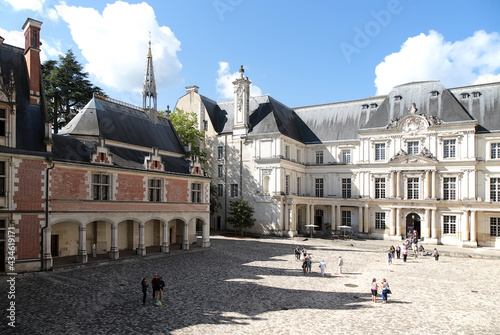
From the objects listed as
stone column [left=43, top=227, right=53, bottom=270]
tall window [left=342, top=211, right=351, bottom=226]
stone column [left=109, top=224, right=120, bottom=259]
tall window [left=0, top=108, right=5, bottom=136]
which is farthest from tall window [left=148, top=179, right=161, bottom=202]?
tall window [left=342, top=211, right=351, bottom=226]

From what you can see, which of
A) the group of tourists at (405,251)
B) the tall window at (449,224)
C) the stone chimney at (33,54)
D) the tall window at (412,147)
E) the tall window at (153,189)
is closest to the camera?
the stone chimney at (33,54)

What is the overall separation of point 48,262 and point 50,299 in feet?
20.0

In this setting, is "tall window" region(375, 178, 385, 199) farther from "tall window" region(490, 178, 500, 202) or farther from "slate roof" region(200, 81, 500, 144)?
"tall window" region(490, 178, 500, 202)

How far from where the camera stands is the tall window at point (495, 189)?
41750mm

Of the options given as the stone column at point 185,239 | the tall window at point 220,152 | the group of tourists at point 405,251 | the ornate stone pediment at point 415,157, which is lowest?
the group of tourists at point 405,251

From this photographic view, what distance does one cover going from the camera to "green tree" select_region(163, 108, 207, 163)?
48.7 m

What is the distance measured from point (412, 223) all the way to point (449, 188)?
5933 millimetres

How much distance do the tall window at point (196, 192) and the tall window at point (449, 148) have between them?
29.4 meters

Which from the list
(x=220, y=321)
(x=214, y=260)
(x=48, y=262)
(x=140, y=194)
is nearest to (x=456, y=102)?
(x=214, y=260)

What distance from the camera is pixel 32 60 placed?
24.8 metres

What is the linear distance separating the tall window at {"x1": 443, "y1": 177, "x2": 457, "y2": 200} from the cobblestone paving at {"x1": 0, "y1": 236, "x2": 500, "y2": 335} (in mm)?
15868

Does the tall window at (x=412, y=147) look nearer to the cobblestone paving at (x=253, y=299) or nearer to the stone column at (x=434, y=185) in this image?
the stone column at (x=434, y=185)

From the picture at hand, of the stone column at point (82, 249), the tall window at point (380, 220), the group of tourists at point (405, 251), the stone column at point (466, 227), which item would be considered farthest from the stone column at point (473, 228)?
the stone column at point (82, 249)

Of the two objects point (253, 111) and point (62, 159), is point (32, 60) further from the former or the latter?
point (253, 111)
